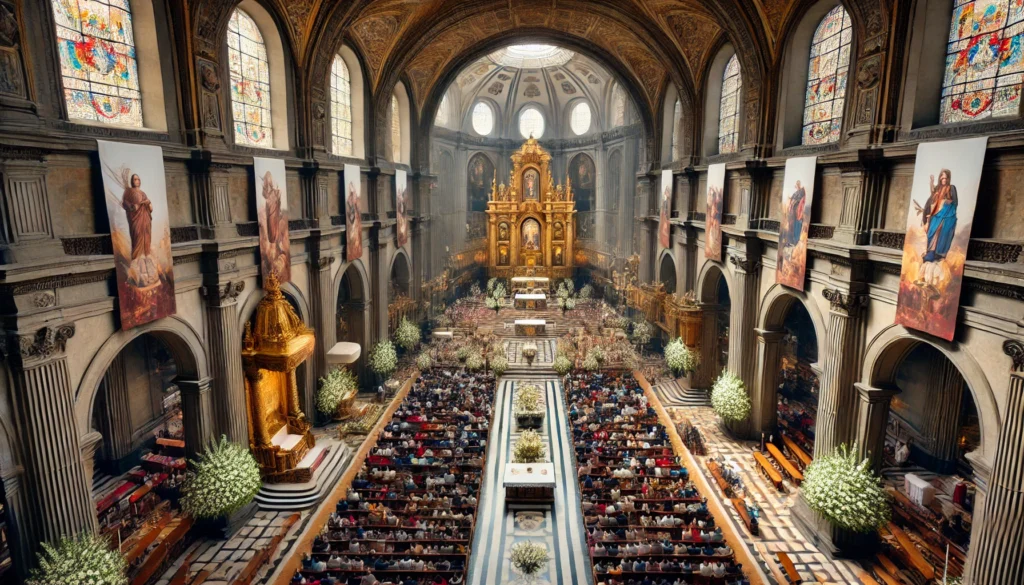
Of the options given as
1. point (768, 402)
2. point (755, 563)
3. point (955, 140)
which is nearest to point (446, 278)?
point (768, 402)

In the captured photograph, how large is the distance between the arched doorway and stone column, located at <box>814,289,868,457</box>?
1504 cm

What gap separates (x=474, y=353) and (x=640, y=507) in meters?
14.4

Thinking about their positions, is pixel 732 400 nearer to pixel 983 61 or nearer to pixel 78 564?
pixel 983 61

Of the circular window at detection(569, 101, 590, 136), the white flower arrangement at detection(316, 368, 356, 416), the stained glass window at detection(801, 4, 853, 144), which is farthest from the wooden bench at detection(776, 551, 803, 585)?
the circular window at detection(569, 101, 590, 136)

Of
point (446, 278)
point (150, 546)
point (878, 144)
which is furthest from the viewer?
point (446, 278)

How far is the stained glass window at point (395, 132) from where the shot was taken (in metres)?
29.1

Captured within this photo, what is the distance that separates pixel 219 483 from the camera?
43.6 ft

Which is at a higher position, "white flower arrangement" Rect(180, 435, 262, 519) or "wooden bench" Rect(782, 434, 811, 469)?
"white flower arrangement" Rect(180, 435, 262, 519)

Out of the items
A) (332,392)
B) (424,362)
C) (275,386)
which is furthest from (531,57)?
(275,386)

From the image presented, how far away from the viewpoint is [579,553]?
13734 mm

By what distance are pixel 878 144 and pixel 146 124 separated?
55.6 ft

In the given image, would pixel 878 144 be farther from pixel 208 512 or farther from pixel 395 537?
pixel 208 512

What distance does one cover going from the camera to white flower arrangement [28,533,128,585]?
9.57m

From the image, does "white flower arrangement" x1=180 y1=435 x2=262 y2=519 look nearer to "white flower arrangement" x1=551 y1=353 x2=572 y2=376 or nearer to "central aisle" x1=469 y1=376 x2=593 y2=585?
"central aisle" x1=469 y1=376 x2=593 y2=585
